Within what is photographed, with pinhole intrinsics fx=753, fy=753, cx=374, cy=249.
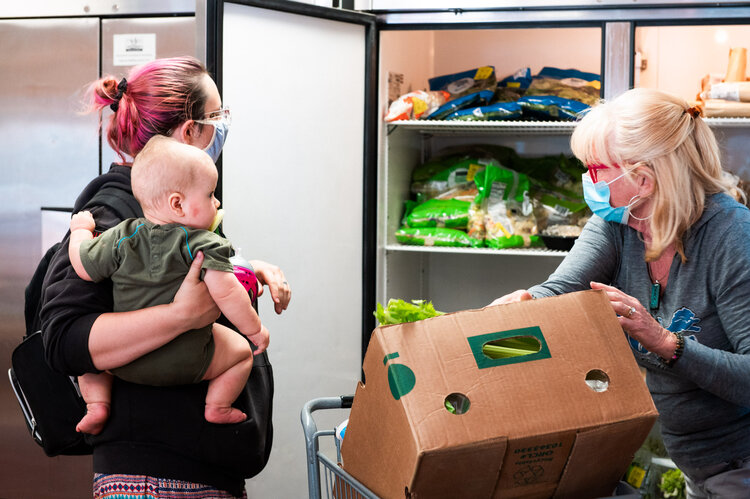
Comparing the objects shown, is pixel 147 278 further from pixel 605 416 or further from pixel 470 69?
pixel 470 69

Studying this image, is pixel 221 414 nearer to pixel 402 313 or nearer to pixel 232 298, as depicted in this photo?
pixel 232 298

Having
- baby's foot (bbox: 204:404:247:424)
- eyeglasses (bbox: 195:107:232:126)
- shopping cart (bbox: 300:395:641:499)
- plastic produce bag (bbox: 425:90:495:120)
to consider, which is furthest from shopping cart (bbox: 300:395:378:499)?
plastic produce bag (bbox: 425:90:495:120)

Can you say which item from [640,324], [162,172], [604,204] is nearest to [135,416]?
[162,172]

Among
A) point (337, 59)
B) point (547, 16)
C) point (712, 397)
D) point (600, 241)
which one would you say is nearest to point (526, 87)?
point (547, 16)

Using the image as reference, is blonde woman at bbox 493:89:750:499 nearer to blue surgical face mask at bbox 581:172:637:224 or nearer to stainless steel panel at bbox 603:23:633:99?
blue surgical face mask at bbox 581:172:637:224

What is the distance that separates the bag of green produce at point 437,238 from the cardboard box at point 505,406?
1.78 meters

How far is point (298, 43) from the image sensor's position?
8.05ft

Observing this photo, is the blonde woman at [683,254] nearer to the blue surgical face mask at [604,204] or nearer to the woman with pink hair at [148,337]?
the blue surgical face mask at [604,204]

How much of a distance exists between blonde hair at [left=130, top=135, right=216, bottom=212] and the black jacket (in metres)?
0.09

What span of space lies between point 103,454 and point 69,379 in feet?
0.54

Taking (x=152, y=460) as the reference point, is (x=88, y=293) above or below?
above

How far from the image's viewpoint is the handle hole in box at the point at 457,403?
104 cm

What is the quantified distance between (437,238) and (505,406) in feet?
6.27

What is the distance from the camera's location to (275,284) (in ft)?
5.07
